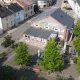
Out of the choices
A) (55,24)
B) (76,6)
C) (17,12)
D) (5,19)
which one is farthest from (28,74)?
(76,6)

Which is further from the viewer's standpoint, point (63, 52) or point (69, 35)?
point (69, 35)

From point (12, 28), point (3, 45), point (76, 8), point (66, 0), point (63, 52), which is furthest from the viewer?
point (66, 0)

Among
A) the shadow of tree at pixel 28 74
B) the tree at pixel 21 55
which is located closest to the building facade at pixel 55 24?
the tree at pixel 21 55

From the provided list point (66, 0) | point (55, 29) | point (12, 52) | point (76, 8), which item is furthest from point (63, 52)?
point (66, 0)

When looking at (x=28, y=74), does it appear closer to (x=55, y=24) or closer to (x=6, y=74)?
(x=6, y=74)

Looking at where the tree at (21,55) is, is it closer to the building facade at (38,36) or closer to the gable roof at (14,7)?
the building facade at (38,36)

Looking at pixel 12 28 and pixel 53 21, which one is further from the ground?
pixel 53 21

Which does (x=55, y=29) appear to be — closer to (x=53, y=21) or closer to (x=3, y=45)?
(x=53, y=21)
